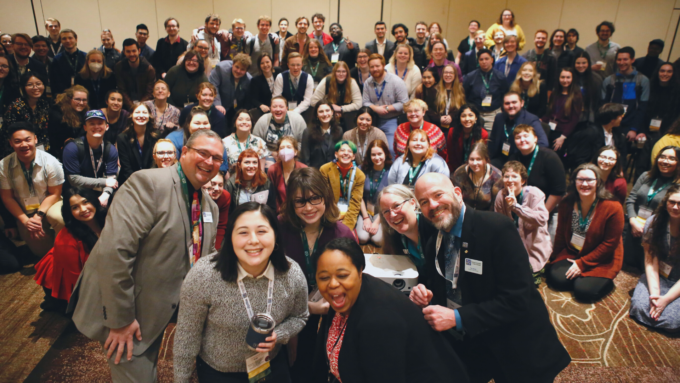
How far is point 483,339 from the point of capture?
6.57 feet

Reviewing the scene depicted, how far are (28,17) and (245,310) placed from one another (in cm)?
938

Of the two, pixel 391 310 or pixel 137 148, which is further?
pixel 137 148

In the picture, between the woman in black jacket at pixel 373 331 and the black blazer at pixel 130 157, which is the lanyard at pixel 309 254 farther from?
the black blazer at pixel 130 157

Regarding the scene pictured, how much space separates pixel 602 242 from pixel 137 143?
4.78 metres

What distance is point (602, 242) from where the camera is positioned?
11.8 feet

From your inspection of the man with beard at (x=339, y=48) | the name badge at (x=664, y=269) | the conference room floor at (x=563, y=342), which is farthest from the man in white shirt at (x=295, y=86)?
the name badge at (x=664, y=269)

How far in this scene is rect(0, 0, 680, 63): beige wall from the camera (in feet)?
27.0

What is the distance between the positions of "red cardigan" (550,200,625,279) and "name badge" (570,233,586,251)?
1.0 inches

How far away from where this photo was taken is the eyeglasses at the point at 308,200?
2434mm

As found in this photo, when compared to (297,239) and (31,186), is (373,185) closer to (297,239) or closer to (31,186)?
(297,239)

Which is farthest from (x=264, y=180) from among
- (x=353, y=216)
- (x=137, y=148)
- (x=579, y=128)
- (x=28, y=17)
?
(x=28, y=17)

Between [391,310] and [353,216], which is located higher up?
[391,310]

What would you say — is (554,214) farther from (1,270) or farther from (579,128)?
(1,270)

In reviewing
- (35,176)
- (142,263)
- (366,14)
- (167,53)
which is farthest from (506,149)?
(366,14)
